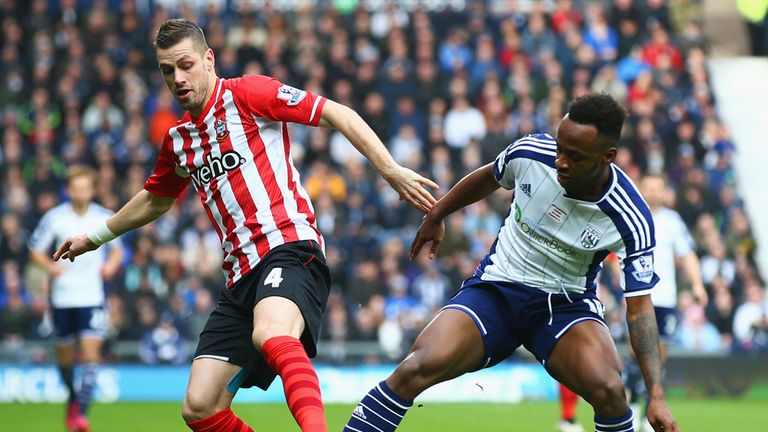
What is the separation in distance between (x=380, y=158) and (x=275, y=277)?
30.9 inches

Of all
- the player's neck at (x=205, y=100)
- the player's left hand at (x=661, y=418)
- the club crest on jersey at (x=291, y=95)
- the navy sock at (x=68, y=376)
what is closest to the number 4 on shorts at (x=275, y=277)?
the club crest on jersey at (x=291, y=95)

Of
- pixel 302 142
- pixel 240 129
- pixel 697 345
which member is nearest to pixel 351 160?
pixel 302 142

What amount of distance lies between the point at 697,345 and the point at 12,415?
8.79 meters

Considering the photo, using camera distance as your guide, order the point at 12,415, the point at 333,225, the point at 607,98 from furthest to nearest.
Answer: the point at 333,225, the point at 12,415, the point at 607,98

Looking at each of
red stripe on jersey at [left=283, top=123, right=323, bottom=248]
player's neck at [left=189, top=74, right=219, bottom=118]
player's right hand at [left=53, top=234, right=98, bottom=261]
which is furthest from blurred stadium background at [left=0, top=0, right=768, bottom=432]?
player's neck at [left=189, top=74, right=219, bottom=118]

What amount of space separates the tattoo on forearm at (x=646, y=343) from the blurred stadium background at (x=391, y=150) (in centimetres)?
593

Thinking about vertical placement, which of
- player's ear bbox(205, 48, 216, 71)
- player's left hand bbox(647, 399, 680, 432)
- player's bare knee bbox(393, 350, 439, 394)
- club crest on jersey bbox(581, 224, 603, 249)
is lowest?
player's left hand bbox(647, 399, 680, 432)

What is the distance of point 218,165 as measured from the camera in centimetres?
614

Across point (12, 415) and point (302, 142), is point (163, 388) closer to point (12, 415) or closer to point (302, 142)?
point (12, 415)

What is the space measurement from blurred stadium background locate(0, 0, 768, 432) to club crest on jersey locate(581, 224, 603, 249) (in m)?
5.78

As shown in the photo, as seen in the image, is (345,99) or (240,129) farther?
(345,99)

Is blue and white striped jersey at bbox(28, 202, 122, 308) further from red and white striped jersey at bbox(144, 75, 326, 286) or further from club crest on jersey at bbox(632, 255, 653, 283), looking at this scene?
club crest on jersey at bbox(632, 255, 653, 283)

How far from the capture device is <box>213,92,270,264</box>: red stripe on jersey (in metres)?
6.04

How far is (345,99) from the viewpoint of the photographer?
59.9ft
